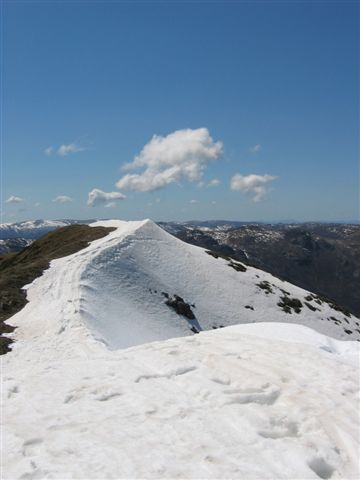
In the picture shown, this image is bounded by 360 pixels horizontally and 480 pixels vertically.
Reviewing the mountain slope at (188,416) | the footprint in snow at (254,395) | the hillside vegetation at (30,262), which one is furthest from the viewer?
the hillside vegetation at (30,262)

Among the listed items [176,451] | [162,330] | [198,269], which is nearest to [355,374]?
[176,451]

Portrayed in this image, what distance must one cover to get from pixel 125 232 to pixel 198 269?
42.0ft

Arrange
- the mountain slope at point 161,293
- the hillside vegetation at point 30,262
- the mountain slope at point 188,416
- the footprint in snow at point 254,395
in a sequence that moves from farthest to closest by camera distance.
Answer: the mountain slope at point 161,293
the hillside vegetation at point 30,262
the footprint in snow at point 254,395
the mountain slope at point 188,416

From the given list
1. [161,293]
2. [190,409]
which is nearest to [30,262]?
[161,293]

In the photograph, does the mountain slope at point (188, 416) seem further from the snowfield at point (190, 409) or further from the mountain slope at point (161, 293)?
the mountain slope at point (161, 293)

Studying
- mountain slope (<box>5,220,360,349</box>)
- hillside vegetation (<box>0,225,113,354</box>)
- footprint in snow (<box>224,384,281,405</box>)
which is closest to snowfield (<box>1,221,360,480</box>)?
footprint in snow (<box>224,384,281,405</box>)

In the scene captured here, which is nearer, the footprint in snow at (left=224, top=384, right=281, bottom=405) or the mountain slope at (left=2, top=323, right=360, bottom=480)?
the mountain slope at (left=2, top=323, right=360, bottom=480)

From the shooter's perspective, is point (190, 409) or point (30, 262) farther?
point (30, 262)

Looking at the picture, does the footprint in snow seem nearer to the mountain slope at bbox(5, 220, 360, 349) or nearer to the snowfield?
the snowfield

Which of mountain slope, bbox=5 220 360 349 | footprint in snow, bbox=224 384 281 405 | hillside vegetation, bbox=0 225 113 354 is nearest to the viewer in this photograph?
footprint in snow, bbox=224 384 281 405

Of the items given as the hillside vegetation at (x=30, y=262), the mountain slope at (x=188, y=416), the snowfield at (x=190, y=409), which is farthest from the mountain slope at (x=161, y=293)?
the mountain slope at (x=188, y=416)

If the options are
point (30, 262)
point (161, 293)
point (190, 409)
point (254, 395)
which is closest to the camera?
point (190, 409)

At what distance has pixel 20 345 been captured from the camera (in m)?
23.0

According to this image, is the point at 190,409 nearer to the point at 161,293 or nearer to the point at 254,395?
the point at 254,395
